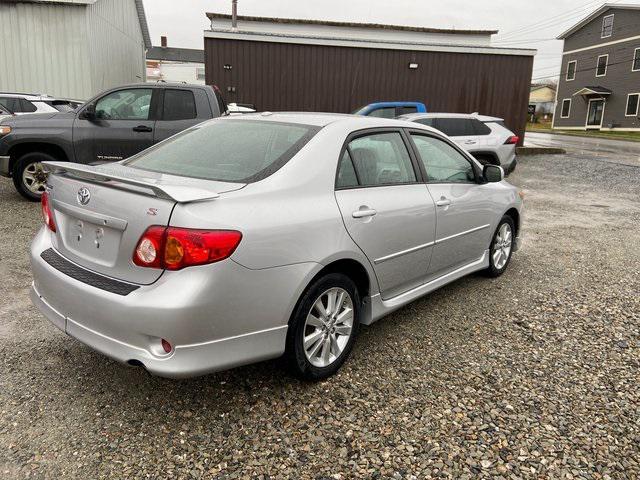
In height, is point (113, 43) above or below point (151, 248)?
above

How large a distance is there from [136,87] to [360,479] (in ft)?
22.4

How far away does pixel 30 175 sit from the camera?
7.49 meters

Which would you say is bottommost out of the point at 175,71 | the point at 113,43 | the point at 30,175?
the point at 30,175

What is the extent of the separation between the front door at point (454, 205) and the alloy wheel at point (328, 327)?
101 centimetres

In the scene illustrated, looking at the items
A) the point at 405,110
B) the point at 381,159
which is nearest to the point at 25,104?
the point at 405,110

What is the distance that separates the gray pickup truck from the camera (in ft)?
24.0

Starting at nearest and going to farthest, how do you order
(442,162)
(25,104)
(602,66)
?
(442,162) < (25,104) < (602,66)

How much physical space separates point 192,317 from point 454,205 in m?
2.38

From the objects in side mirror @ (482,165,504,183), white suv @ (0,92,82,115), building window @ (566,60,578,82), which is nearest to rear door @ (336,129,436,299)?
side mirror @ (482,165,504,183)

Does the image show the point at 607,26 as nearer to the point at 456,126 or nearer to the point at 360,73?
the point at 360,73

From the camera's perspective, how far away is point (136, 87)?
756 cm

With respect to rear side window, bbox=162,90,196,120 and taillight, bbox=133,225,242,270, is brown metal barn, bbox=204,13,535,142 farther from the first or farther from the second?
taillight, bbox=133,225,242,270

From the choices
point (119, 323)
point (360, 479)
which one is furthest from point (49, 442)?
point (360, 479)

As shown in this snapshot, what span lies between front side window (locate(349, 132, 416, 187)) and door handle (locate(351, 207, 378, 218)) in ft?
0.62
